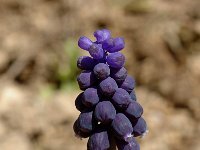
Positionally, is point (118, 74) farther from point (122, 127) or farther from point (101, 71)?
point (122, 127)

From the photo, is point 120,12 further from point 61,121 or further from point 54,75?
point 61,121

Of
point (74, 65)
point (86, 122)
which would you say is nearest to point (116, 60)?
point (86, 122)

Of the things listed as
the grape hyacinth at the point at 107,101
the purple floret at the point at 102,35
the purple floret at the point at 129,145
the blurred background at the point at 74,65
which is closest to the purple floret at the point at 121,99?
the grape hyacinth at the point at 107,101

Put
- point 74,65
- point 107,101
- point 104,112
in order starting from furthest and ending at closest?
1. point 74,65
2. point 107,101
3. point 104,112

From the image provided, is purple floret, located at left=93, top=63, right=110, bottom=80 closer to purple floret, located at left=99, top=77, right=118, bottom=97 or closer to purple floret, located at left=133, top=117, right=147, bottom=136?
purple floret, located at left=99, top=77, right=118, bottom=97

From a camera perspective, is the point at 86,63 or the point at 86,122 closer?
the point at 86,122

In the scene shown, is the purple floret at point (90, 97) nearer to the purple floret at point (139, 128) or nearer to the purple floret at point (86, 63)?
the purple floret at point (86, 63)

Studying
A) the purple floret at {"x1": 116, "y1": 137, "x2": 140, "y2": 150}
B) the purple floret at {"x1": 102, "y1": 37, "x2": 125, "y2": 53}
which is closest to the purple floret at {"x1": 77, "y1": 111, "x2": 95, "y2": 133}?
the purple floret at {"x1": 116, "y1": 137, "x2": 140, "y2": 150}
